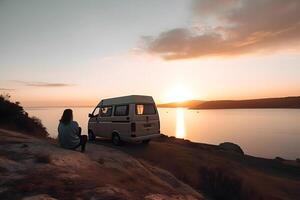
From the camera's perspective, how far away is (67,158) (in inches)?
371

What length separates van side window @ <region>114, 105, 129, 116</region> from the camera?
16.1 metres

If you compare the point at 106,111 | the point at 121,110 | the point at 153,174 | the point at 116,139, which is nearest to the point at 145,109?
the point at 121,110

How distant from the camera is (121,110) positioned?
16.5 m

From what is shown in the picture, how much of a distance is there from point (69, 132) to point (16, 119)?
1171cm

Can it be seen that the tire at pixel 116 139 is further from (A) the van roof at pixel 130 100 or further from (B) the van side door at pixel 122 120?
(A) the van roof at pixel 130 100

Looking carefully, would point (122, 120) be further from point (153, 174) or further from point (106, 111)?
point (153, 174)

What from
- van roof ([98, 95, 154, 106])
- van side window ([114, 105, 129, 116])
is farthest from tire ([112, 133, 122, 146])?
van roof ([98, 95, 154, 106])

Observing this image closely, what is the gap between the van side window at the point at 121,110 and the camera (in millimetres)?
16062

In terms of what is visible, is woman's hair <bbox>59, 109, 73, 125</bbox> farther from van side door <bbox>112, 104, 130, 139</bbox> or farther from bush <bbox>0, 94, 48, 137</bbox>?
bush <bbox>0, 94, 48, 137</bbox>

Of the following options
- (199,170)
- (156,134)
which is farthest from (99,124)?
(199,170)

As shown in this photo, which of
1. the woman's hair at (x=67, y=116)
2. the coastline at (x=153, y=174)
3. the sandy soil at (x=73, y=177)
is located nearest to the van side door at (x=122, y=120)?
the coastline at (x=153, y=174)

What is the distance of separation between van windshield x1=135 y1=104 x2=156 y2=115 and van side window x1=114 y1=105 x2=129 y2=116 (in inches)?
22.7

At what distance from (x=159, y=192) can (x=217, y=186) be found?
4680 millimetres

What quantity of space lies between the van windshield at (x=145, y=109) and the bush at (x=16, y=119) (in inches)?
387
